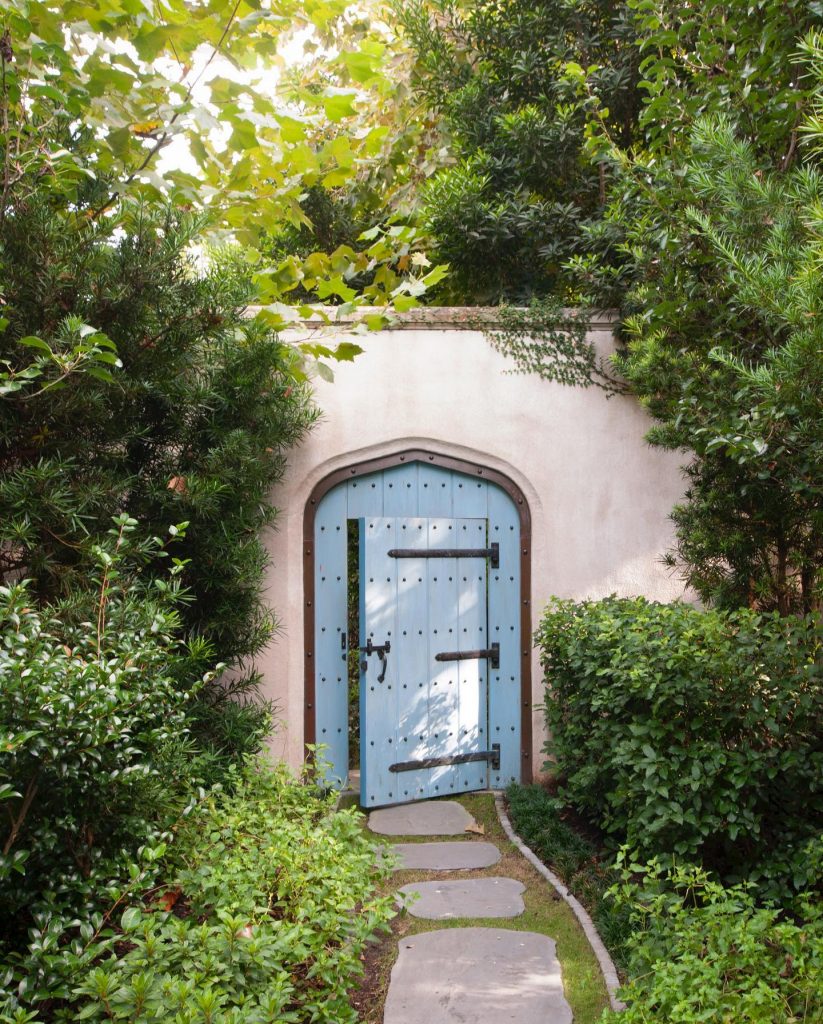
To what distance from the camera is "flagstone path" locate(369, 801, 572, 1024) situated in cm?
339

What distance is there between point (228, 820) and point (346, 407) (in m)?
3.10

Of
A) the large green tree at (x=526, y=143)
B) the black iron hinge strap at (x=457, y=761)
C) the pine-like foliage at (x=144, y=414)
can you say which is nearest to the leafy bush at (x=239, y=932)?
the pine-like foliage at (x=144, y=414)

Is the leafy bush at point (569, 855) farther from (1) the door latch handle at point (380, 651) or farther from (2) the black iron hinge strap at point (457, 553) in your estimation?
(2) the black iron hinge strap at point (457, 553)

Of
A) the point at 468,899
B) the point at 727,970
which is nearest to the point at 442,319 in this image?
the point at 468,899

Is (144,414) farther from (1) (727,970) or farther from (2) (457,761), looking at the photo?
(1) (727,970)

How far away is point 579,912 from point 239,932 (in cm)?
198

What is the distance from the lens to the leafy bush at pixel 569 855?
12.9 ft

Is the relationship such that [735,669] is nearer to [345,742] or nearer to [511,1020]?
[511,1020]

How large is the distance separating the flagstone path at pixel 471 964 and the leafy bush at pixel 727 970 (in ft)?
1.80

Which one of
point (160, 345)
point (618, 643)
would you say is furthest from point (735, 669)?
point (160, 345)

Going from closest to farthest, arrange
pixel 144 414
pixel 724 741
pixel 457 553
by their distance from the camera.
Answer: pixel 724 741
pixel 144 414
pixel 457 553

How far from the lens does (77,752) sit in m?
2.67

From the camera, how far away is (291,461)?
6.02 metres

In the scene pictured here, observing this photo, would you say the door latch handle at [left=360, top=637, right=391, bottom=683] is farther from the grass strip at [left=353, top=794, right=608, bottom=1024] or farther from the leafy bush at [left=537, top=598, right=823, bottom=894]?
the leafy bush at [left=537, top=598, right=823, bottom=894]
